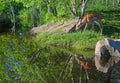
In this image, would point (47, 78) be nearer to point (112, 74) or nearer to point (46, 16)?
point (112, 74)

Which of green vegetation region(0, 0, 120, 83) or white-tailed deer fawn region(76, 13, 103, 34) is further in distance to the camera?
white-tailed deer fawn region(76, 13, 103, 34)

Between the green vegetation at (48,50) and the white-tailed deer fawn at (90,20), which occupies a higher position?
the white-tailed deer fawn at (90,20)

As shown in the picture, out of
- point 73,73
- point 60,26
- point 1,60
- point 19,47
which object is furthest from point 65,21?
point 73,73

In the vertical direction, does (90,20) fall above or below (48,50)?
above

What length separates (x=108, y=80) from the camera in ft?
73.4

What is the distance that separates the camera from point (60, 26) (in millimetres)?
38094

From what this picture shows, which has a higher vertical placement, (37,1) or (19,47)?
(37,1)

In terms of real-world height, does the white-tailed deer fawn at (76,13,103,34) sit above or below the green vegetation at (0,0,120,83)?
above

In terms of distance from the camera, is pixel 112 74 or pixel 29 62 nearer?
pixel 112 74

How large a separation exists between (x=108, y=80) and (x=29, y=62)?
23.5 feet

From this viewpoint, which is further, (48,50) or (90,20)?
(90,20)

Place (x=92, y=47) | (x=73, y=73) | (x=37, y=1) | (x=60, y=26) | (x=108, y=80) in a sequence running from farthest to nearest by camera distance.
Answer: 1. (x=37, y=1)
2. (x=60, y=26)
3. (x=92, y=47)
4. (x=73, y=73)
5. (x=108, y=80)

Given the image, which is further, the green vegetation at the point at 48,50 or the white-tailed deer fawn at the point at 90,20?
the white-tailed deer fawn at the point at 90,20

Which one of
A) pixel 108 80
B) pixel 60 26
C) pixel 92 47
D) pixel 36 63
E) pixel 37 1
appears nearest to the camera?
pixel 108 80
